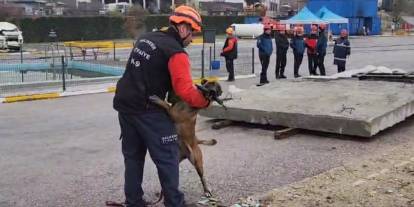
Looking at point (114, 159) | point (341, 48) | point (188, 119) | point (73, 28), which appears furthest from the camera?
point (73, 28)

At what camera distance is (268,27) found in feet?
57.5

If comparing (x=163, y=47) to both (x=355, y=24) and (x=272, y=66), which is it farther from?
(x=355, y=24)

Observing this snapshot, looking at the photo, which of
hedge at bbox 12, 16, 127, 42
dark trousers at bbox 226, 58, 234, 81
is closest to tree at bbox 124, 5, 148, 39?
hedge at bbox 12, 16, 127, 42

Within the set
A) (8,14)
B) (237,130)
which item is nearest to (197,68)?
(237,130)

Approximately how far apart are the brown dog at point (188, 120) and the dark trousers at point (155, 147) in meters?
0.11

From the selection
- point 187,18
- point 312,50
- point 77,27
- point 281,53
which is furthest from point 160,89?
point 77,27

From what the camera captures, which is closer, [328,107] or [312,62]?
[328,107]

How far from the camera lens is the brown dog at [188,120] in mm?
4621

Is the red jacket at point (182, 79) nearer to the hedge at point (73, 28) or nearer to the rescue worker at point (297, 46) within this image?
the rescue worker at point (297, 46)

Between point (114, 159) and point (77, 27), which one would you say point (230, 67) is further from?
point (77, 27)

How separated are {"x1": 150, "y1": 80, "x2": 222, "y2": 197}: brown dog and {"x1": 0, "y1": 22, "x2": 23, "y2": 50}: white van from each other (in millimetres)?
32385

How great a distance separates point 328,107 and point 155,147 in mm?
4902

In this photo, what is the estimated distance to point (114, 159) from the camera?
7562 millimetres

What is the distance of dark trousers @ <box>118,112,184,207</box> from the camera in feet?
15.2
